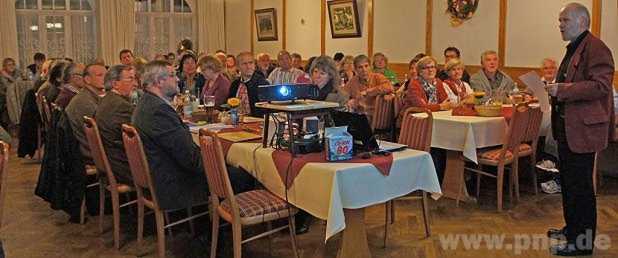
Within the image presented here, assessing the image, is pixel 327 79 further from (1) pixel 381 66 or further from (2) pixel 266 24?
(2) pixel 266 24

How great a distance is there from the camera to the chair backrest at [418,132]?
394cm

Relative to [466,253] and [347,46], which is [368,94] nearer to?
[466,253]

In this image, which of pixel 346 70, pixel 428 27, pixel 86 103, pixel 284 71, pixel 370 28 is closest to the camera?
pixel 86 103

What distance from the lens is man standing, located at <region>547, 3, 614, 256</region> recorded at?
11.4ft

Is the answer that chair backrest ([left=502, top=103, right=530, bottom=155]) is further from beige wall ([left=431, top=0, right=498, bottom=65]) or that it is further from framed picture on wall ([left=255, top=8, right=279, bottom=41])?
framed picture on wall ([left=255, top=8, right=279, bottom=41])

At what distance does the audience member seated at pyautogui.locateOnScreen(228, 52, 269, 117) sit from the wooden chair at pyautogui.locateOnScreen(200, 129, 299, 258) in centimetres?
192

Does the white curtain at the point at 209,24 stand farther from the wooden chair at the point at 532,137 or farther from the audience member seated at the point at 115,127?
the wooden chair at the point at 532,137

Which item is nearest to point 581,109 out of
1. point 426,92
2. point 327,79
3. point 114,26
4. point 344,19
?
point 327,79

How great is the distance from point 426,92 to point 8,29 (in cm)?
889

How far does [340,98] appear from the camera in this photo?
4918 millimetres

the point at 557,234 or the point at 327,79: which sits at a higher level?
the point at 327,79

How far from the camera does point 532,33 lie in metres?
7.19

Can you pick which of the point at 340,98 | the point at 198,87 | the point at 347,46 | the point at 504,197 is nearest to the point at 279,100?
the point at 340,98

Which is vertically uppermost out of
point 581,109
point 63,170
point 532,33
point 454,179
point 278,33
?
point 278,33
